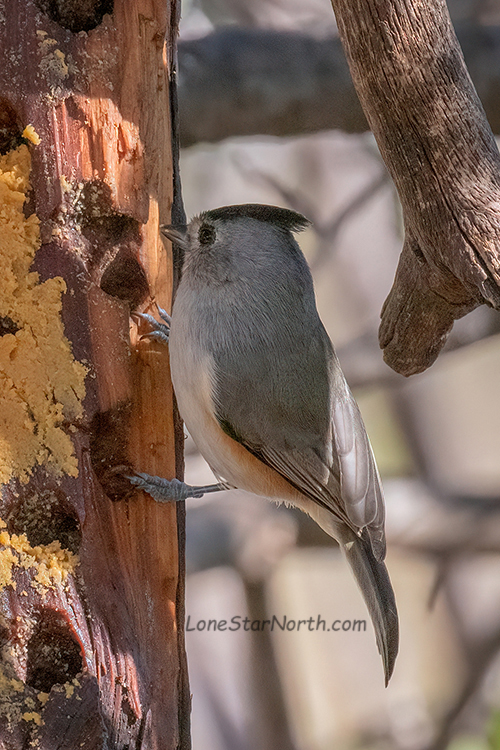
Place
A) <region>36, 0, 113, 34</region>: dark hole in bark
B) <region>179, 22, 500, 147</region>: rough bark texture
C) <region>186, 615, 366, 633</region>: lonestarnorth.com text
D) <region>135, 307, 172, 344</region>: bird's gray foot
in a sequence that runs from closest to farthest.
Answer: <region>36, 0, 113, 34</region>: dark hole in bark, <region>135, 307, 172, 344</region>: bird's gray foot, <region>179, 22, 500, 147</region>: rough bark texture, <region>186, 615, 366, 633</region>: lonestarnorth.com text

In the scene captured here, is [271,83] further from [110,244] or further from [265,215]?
[110,244]

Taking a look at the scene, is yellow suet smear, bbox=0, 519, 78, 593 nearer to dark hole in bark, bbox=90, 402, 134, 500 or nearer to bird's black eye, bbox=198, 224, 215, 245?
dark hole in bark, bbox=90, 402, 134, 500

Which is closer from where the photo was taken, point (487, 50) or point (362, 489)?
point (362, 489)

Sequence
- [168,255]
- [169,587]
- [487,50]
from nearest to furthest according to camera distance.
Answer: [169,587], [168,255], [487,50]

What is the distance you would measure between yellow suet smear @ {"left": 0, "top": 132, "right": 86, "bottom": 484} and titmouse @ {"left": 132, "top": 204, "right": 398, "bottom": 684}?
172mm

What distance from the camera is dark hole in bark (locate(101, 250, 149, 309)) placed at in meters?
1.24

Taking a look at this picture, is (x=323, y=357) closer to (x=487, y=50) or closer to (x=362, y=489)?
(x=362, y=489)

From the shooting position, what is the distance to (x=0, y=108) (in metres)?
1.16

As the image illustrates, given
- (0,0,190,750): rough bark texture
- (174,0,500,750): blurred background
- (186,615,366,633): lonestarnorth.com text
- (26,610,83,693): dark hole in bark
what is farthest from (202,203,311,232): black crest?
(186,615,366,633): lonestarnorth.com text

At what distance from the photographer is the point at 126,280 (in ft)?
4.12

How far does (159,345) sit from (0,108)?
1.60ft

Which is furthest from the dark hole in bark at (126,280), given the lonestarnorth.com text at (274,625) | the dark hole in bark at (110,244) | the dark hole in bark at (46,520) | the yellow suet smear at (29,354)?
the lonestarnorth.com text at (274,625)

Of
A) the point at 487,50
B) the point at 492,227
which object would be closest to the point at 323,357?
the point at 492,227

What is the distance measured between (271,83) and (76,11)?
1.23 m
